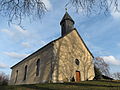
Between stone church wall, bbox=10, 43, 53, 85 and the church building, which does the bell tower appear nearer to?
the church building

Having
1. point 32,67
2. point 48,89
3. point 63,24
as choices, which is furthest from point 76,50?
point 48,89

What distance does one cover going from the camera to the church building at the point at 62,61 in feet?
61.6

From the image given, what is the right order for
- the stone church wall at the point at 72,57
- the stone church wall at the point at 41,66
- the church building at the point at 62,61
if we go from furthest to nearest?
the stone church wall at the point at 72,57 → the stone church wall at the point at 41,66 → the church building at the point at 62,61

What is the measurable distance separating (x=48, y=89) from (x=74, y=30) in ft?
49.2

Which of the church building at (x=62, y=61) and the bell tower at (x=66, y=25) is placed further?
the bell tower at (x=66, y=25)

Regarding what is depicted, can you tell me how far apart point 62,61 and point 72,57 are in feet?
7.30

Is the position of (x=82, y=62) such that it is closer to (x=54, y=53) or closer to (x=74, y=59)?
(x=74, y=59)

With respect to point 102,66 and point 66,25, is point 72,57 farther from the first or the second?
point 102,66

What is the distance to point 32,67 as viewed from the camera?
2309cm

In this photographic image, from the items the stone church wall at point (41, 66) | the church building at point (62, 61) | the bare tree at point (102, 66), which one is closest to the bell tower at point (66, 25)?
the church building at point (62, 61)

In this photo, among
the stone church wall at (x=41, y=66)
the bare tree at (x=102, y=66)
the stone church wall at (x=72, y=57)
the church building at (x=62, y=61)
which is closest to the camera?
the church building at (x=62, y=61)

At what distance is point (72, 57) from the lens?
2102 centimetres

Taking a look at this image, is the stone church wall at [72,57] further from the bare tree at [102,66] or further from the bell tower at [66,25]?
the bare tree at [102,66]

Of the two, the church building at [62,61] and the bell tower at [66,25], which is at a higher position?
the bell tower at [66,25]
